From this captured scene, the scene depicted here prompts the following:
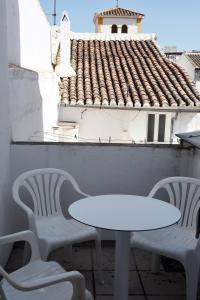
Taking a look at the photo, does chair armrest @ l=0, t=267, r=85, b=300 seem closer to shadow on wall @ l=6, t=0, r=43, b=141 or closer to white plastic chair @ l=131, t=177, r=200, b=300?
white plastic chair @ l=131, t=177, r=200, b=300

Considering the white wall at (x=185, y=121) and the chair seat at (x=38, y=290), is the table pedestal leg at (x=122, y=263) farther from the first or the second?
the white wall at (x=185, y=121)

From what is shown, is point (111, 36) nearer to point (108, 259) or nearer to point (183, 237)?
point (108, 259)

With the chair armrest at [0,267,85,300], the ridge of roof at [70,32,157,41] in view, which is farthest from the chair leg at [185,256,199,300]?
the ridge of roof at [70,32,157,41]

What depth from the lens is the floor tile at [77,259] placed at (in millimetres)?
3283

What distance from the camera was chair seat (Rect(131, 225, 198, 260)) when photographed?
101 inches

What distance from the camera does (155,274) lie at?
10.4ft

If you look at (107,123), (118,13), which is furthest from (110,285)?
(118,13)

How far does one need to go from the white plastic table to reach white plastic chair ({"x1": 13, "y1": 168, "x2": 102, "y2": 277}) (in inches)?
14.1

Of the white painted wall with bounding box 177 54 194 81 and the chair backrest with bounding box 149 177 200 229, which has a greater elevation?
the white painted wall with bounding box 177 54 194 81

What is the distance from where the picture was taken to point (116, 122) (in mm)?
8891

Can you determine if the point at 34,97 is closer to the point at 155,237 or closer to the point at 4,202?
the point at 4,202

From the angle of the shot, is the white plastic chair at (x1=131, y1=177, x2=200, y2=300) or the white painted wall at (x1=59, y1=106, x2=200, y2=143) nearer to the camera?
the white plastic chair at (x1=131, y1=177, x2=200, y2=300)

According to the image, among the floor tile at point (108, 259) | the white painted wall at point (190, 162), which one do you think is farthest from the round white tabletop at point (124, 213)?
the floor tile at point (108, 259)

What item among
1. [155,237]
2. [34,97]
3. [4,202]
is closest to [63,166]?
[4,202]
